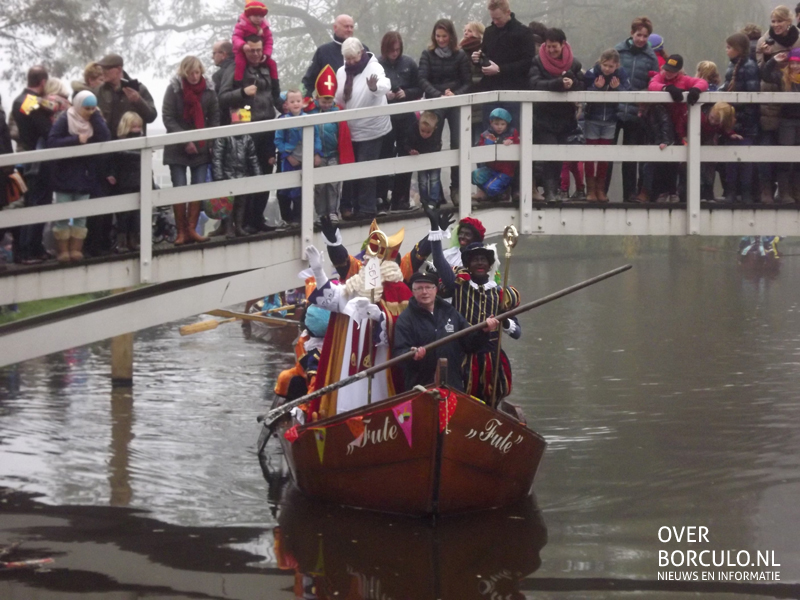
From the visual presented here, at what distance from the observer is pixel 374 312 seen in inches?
366

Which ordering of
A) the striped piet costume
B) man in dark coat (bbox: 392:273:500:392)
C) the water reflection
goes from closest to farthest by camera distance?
man in dark coat (bbox: 392:273:500:392)
the striped piet costume
the water reflection

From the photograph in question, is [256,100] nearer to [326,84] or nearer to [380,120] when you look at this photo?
[326,84]

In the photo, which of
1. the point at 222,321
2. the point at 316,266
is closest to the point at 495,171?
the point at 316,266

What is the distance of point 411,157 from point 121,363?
5.23 m

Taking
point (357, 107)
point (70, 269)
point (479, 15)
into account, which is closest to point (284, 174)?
point (357, 107)

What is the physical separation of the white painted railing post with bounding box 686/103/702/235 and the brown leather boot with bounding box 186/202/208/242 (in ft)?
14.8

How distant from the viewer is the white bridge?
9.35 m

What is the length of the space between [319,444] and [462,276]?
69.5 inches

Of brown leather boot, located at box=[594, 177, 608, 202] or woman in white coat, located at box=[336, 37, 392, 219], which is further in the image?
brown leather boot, located at box=[594, 177, 608, 202]

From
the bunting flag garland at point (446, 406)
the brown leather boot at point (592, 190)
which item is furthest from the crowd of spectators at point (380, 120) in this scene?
the bunting flag garland at point (446, 406)

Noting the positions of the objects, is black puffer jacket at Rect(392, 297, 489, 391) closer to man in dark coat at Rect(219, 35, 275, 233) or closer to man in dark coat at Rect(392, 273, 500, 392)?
man in dark coat at Rect(392, 273, 500, 392)

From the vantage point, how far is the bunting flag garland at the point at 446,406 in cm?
855

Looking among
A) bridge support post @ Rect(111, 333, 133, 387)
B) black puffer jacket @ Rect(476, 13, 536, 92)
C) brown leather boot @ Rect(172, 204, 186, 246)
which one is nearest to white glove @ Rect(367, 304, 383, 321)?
brown leather boot @ Rect(172, 204, 186, 246)

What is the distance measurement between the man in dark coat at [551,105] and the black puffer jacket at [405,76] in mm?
1122
